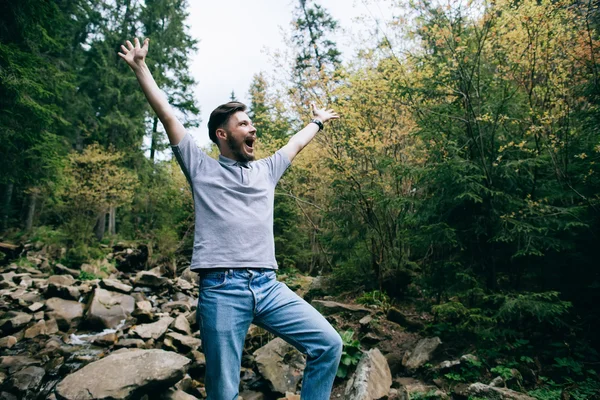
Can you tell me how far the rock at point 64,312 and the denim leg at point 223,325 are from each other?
292 inches

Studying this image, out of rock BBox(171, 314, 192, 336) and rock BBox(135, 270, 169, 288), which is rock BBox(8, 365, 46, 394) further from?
rock BBox(135, 270, 169, 288)

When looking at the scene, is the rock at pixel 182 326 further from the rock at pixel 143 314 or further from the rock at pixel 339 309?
the rock at pixel 339 309

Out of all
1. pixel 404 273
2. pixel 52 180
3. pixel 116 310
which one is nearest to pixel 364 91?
pixel 404 273

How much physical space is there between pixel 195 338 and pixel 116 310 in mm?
2897

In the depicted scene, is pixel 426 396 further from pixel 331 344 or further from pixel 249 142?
pixel 249 142

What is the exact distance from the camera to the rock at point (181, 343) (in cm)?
611

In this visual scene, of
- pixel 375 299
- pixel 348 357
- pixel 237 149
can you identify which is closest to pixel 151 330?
pixel 348 357

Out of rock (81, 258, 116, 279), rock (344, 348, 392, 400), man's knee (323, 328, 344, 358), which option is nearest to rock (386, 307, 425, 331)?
rock (344, 348, 392, 400)

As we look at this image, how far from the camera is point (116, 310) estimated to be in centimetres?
820

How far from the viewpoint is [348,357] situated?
477 centimetres

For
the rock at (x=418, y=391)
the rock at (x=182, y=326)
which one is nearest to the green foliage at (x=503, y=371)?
the rock at (x=418, y=391)

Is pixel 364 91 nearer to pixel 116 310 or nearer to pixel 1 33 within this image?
pixel 116 310

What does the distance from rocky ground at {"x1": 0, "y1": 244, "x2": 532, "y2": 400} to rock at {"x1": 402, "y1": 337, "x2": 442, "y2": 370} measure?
0.01m

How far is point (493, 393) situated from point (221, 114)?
139 inches
